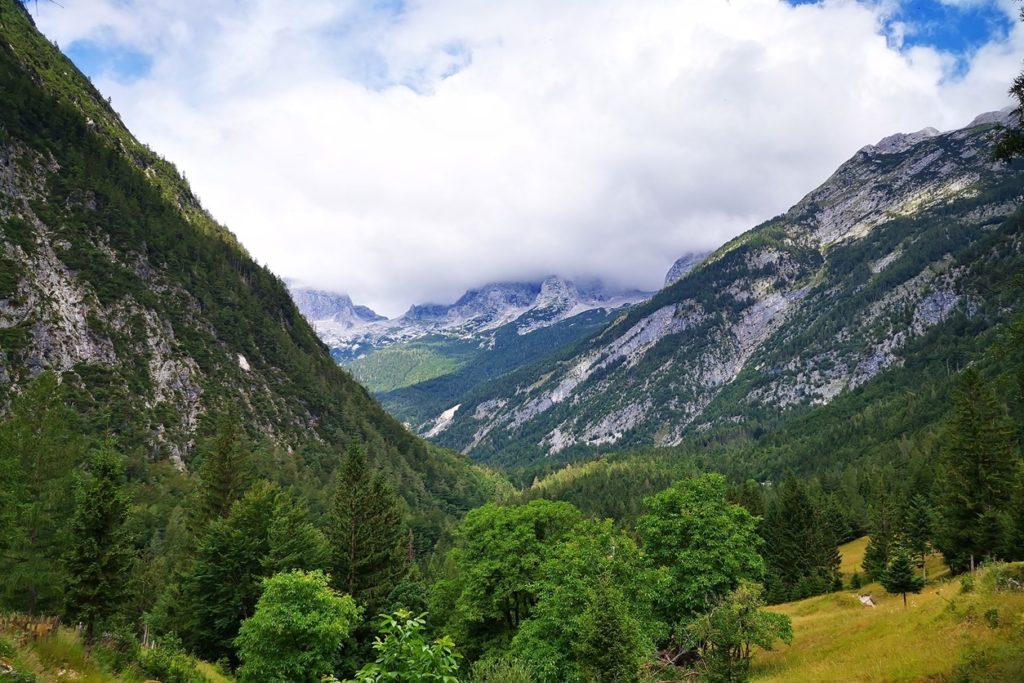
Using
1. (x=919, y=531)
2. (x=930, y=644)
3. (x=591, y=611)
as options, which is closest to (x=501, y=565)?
(x=591, y=611)

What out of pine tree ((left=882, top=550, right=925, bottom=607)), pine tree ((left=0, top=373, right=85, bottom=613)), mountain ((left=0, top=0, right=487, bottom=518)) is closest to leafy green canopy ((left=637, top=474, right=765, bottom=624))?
pine tree ((left=882, top=550, right=925, bottom=607))

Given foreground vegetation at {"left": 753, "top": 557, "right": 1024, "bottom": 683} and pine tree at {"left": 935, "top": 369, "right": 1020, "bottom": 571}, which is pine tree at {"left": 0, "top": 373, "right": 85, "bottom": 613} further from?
pine tree at {"left": 935, "top": 369, "right": 1020, "bottom": 571}

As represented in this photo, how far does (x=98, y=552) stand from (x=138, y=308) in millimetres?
112017

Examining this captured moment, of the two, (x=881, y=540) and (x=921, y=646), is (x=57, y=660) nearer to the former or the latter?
(x=921, y=646)

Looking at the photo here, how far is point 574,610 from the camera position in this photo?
29.9 metres

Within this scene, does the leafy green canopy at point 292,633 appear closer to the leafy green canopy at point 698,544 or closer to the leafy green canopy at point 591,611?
the leafy green canopy at point 591,611

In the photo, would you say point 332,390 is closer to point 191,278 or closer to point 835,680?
point 191,278

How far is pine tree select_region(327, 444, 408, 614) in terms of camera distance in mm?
51062

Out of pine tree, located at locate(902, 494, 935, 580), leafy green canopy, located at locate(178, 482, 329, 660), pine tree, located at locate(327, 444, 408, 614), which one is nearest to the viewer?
leafy green canopy, located at locate(178, 482, 329, 660)

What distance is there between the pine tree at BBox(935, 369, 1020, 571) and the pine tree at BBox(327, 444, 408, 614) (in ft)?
167

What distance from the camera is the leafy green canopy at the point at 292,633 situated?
31.5m

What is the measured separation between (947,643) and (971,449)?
32927 millimetres

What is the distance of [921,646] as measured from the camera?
80.2 ft

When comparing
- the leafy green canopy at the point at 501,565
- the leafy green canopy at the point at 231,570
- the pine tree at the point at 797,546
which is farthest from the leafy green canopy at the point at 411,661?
the pine tree at the point at 797,546
